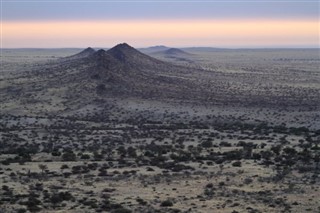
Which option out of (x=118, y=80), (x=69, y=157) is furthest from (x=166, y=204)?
(x=118, y=80)

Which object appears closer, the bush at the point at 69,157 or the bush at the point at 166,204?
the bush at the point at 166,204

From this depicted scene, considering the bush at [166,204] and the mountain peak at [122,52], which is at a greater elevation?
the mountain peak at [122,52]

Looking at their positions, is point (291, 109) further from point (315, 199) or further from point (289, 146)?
point (315, 199)

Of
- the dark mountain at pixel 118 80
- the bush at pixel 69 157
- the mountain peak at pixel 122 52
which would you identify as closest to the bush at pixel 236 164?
the bush at pixel 69 157

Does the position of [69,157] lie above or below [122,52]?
below

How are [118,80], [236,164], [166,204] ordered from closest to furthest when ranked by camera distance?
[166,204], [236,164], [118,80]

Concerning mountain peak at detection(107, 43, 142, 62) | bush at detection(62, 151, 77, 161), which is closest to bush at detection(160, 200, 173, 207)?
bush at detection(62, 151, 77, 161)

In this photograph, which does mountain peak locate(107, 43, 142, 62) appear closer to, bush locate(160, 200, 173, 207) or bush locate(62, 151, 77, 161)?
bush locate(62, 151, 77, 161)

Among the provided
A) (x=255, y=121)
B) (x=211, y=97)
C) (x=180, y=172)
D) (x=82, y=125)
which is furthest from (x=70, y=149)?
(x=211, y=97)

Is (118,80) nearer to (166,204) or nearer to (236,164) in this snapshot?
(236,164)

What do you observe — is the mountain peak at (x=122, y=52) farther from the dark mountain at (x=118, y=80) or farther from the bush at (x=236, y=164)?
the bush at (x=236, y=164)

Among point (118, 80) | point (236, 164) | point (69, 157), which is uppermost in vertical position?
point (118, 80)
